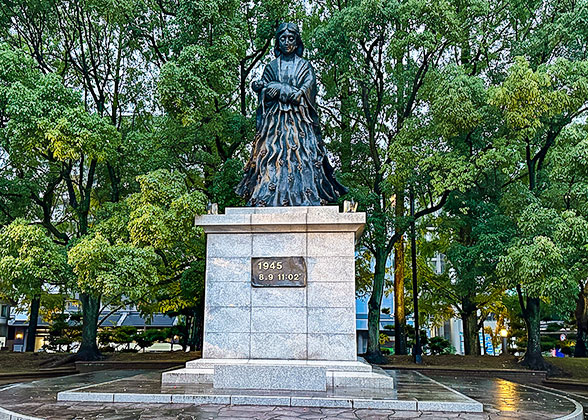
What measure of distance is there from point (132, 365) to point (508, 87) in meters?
14.0

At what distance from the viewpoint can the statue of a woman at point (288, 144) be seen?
1051 cm

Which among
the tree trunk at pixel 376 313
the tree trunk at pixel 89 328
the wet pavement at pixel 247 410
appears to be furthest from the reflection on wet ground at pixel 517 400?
the tree trunk at pixel 89 328

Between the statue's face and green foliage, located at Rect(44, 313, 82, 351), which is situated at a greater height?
the statue's face

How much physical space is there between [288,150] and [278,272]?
2.47 metres

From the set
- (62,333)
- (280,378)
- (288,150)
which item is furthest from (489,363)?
(62,333)

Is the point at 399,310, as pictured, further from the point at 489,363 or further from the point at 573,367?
the point at 573,367

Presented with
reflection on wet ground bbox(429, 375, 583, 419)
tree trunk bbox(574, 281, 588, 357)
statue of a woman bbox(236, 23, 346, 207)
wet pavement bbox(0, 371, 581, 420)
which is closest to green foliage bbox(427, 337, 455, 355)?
tree trunk bbox(574, 281, 588, 357)

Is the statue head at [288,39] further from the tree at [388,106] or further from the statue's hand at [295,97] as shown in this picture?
the tree at [388,106]

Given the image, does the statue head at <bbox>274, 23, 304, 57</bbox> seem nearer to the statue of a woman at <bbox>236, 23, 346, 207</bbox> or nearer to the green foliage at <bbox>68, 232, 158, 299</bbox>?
the statue of a woman at <bbox>236, 23, 346, 207</bbox>

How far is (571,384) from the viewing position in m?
15.4

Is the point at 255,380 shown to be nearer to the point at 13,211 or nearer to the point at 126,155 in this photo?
the point at 126,155

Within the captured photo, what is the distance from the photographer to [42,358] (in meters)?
19.8

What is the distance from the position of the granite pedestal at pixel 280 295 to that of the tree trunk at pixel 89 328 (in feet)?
33.3

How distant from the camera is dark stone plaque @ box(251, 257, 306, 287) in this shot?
951cm
